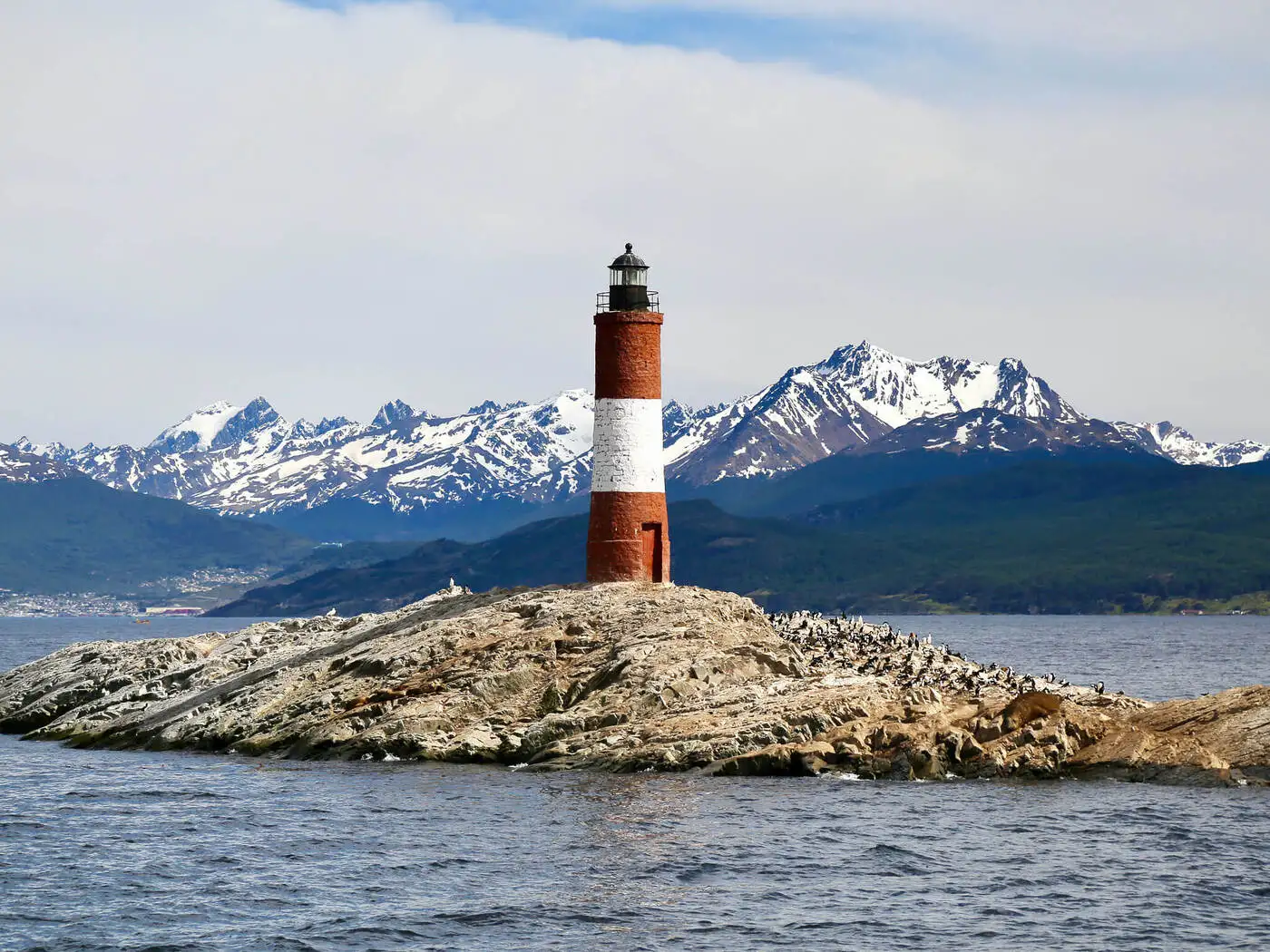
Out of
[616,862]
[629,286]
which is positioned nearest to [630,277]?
[629,286]

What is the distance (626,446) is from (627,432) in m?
0.66

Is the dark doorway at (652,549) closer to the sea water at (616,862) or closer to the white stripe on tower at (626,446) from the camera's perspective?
the white stripe on tower at (626,446)

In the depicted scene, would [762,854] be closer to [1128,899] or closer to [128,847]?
[1128,899]

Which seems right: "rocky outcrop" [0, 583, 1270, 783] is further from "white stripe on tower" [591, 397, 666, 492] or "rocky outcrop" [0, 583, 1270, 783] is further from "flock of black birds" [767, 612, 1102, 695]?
"white stripe on tower" [591, 397, 666, 492]

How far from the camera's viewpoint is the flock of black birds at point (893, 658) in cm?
7219

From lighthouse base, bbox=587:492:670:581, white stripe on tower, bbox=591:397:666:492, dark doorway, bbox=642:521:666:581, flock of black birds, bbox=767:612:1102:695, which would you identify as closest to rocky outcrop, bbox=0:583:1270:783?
flock of black birds, bbox=767:612:1102:695

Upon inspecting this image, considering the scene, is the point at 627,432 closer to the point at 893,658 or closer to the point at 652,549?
the point at 652,549

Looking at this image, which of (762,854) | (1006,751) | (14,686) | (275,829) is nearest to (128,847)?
(275,829)

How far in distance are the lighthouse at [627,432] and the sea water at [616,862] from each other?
16.5 metres

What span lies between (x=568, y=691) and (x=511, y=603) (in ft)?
32.2

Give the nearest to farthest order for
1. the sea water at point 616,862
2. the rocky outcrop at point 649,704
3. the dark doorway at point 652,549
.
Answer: the sea water at point 616,862, the rocky outcrop at point 649,704, the dark doorway at point 652,549

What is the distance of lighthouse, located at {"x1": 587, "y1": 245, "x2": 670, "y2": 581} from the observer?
7569 centimetres

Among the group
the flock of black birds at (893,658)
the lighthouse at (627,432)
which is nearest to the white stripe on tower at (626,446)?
the lighthouse at (627,432)

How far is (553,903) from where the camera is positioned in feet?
135
